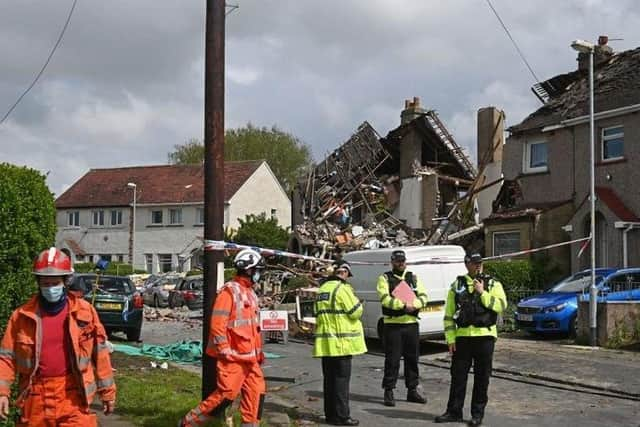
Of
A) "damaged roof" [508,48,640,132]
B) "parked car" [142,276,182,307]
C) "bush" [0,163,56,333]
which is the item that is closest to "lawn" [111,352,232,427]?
"bush" [0,163,56,333]

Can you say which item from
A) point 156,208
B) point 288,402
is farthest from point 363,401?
point 156,208

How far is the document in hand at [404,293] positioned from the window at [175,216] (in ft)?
142

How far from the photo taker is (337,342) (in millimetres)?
8820

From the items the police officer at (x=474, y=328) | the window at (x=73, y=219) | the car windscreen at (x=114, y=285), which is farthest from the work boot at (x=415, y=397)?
the window at (x=73, y=219)

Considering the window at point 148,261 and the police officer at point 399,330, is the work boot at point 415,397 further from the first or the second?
the window at point 148,261

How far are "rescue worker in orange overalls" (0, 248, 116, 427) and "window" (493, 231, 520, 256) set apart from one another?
21.6 metres

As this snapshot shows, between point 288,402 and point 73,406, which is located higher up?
point 73,406

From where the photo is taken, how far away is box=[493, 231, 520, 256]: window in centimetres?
2570

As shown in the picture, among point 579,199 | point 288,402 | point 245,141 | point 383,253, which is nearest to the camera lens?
point 288,402

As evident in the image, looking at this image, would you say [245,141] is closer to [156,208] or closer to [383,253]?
[156,208]

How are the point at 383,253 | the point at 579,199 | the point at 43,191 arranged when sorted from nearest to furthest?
the point at 43,191 < the point at 383,253 < the point at 579,199

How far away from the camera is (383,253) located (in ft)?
51.4

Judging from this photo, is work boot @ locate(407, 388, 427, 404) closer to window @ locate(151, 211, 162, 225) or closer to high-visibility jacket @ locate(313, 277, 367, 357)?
high-visibility jacket @ locate(313, 277, 367, 357)

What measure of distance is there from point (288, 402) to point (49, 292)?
5.57 meters
